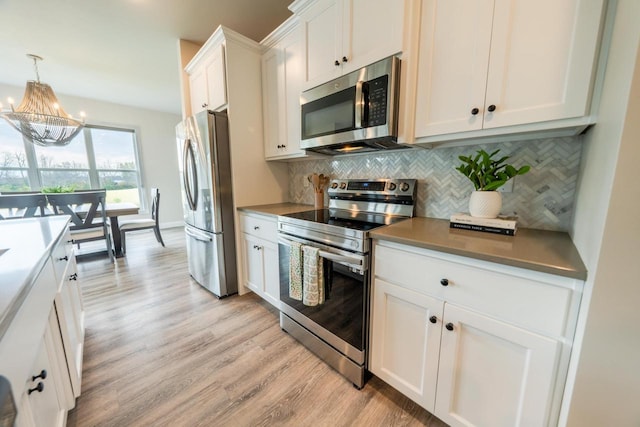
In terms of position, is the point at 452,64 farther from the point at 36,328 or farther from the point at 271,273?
the point at 36,328

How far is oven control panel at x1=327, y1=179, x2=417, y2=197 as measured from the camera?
1601 mm

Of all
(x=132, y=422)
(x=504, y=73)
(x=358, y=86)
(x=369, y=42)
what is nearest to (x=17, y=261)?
(x=132, y=422)

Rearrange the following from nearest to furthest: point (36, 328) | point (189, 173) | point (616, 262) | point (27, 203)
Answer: point (616, 262) → point (36, 328) → point (189, 173) → point (27, 203)

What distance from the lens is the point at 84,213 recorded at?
3322 millimetres

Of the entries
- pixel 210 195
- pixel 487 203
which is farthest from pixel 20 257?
pixel 487 203

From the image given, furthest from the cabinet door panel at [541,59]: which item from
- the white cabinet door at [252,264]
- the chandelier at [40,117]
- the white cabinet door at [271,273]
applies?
the chandelier at [40,117]

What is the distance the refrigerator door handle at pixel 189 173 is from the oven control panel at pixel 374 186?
1337 mm

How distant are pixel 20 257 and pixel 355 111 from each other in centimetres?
165

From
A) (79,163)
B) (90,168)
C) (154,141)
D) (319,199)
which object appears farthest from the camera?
(154,141)

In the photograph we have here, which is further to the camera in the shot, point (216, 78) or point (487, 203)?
point (216, 78)

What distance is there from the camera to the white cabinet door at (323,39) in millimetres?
1526

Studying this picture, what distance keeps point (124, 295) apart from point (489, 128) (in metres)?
3.28

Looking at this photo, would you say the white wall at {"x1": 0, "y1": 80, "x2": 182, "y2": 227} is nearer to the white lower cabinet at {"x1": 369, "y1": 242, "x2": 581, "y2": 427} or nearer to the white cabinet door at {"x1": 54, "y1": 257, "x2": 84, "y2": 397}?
the white cabinet door at {"x1": 54, "y1": 257, "x2": 84, "y2": 397}

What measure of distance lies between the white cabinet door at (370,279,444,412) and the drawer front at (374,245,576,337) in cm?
7
